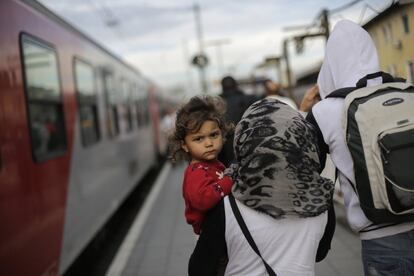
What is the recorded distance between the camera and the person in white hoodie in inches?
82.4

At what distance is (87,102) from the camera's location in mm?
6516

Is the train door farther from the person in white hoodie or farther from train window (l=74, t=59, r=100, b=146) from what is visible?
the person in white hoodie

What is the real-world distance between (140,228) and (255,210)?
6266 millimetres

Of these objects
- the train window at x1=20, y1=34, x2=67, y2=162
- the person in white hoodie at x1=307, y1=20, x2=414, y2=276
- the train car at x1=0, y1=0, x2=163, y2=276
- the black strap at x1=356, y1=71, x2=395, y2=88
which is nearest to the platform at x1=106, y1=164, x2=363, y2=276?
the train car at x1=0, y1=0, x2=163, y2=276

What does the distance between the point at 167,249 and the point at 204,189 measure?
15.5 feet

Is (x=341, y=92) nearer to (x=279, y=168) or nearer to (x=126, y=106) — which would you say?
(x=279, y=168)

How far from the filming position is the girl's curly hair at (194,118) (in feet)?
7.11

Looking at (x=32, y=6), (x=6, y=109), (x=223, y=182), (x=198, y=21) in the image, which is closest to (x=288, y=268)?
(x=223, y=182)

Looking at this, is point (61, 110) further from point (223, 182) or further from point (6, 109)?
point (223, 182)

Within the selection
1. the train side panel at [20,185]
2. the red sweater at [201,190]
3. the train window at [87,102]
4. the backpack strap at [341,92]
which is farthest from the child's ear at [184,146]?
the train window at [87,102]

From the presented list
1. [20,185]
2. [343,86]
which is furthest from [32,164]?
[343,86]

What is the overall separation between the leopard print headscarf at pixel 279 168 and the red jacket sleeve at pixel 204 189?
8 centimetres

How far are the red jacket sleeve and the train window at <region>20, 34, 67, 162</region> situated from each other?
2480 mm

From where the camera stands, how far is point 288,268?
74.9 inches
